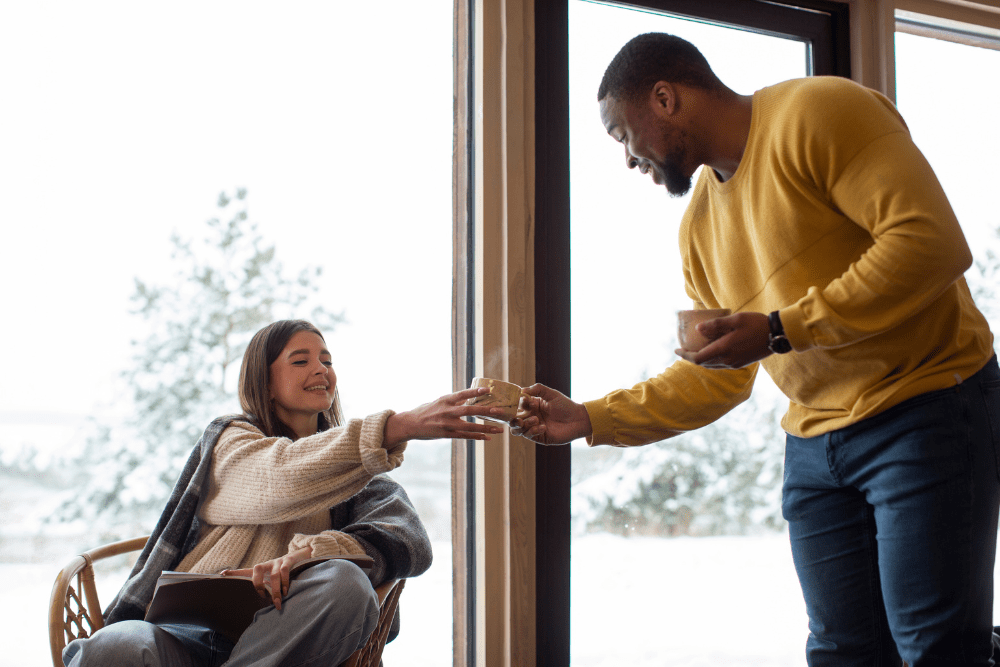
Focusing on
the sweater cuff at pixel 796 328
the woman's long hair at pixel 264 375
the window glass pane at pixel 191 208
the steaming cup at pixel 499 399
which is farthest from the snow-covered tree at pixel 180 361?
the sweater cuff at pixel 796 328

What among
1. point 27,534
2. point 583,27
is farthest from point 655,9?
point 27,534

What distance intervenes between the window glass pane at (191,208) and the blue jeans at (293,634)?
556mm

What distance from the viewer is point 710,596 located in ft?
7.13

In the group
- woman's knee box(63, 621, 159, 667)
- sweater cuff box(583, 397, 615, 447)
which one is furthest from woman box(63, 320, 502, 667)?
sweater cuff box(583, 397, 615, 447)

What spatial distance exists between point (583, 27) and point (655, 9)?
0.25m

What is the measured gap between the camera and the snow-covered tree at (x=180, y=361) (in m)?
1.71

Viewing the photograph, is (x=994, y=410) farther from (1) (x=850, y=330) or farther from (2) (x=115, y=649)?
(2) (x=115, y=649)

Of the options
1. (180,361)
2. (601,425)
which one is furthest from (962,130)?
(180,361)

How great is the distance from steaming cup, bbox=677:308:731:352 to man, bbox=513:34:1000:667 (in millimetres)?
14

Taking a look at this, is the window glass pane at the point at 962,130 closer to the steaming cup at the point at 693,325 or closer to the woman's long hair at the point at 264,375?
the steaming cup at the point at 693,325

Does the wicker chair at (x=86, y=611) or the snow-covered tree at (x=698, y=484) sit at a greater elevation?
the snow-covered tree at (x=698, y=484)

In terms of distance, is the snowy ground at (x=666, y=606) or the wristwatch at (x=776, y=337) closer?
the wristwatch at (x=776, y=337)

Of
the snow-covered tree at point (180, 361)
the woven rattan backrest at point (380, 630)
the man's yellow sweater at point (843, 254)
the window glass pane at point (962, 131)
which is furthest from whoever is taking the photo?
the window glass pane at point (962, 131)

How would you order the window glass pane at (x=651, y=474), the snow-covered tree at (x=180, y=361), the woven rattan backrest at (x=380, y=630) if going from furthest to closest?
the window glass pane at (x=651, y=474) < the snow-covered tree at (x=180, y=361) < the woven rattan backrest at (x=380, y=630)
